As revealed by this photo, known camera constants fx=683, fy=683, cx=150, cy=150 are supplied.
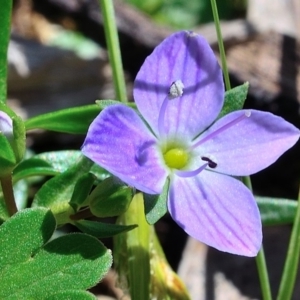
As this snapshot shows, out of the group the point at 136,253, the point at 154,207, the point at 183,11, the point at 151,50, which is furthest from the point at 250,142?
the point at 183,11

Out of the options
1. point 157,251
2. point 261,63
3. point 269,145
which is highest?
point 269,145

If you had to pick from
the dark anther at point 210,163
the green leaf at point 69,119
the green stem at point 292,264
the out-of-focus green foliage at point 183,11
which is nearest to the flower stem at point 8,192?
the green leaf at point 69,119

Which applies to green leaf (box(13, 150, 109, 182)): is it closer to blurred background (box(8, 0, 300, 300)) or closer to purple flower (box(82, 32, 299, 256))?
purple flower (box(82, 32, 299, 256))

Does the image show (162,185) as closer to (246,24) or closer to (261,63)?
(261,63)

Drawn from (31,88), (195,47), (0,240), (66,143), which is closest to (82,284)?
(0,240)

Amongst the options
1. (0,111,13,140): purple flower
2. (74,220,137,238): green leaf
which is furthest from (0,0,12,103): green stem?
(74,220,137,238): green leaf

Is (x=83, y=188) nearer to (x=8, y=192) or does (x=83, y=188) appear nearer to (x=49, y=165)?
(x=8, y=192)
